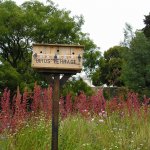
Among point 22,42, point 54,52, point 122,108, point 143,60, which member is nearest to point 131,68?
point 143,60

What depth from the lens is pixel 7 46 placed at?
2372cm

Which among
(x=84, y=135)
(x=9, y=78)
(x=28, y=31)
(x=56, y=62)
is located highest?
(x=28, y=31)

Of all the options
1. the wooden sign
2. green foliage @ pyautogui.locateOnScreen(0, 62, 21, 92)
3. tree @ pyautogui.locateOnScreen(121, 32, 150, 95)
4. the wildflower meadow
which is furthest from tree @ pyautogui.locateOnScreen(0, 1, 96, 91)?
the wooden sign

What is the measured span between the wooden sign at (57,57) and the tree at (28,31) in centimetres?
1619

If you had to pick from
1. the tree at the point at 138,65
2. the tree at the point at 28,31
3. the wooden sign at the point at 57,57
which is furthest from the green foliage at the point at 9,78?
the wooden sign at the point at 57,57

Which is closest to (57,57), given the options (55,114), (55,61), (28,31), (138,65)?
(55,61)

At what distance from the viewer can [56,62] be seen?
5512 mm

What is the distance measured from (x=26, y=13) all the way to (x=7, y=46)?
7.11ft

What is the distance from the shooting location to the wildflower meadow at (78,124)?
6.10 meters

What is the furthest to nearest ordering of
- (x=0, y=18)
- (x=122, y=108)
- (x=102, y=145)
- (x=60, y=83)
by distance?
(x=0, y=18) < (x=122, y=108) < (x=102, y=145) < (x=60, y=83)

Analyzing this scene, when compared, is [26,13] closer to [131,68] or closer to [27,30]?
[27,30]

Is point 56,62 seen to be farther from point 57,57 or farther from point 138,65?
point 138,65

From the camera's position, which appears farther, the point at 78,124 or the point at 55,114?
the point at 78,124

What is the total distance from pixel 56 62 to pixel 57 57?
2.7 inches
